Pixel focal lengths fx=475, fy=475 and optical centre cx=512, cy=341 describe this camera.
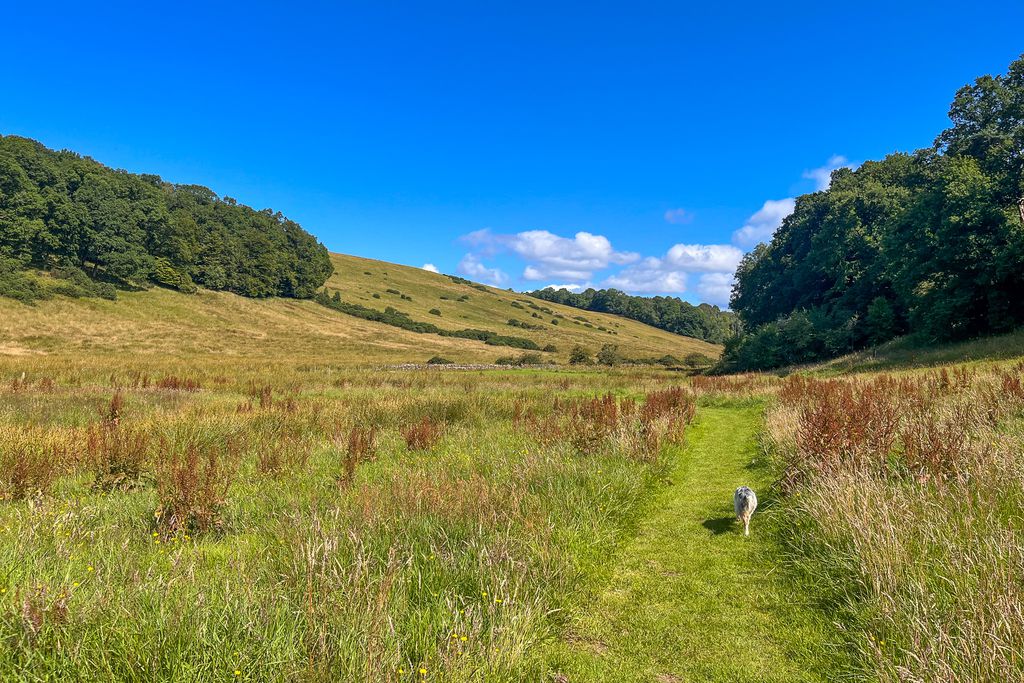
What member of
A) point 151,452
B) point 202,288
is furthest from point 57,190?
point 151,452

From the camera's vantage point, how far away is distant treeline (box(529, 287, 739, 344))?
473 feet

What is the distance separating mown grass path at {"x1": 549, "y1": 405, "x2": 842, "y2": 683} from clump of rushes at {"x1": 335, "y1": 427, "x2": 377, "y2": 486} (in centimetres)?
463

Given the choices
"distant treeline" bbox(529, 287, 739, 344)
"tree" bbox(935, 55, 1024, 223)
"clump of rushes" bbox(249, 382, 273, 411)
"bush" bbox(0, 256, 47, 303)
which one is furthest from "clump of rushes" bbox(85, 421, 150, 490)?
"distant treeline" bbox(529, 287, 739, 344)

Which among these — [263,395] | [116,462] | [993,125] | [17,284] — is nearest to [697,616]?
[116,462]

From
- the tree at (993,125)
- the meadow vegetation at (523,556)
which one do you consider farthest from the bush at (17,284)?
the tree at (993,125)

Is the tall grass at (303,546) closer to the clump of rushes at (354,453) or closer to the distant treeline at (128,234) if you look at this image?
the clump of rushes at (354,453)

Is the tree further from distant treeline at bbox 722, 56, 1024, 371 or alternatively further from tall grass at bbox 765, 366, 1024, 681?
tall grass at bbox 765, 366, 1024, 681

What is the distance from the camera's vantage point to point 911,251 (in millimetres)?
29516

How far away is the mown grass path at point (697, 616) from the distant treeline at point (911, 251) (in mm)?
29850

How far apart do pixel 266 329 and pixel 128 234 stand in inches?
918

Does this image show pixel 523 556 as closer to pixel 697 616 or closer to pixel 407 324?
pixel 697 616

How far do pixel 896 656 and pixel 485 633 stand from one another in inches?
112

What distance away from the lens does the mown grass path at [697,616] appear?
3.53 metres

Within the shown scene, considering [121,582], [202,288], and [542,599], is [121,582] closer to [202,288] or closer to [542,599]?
[542,599]
